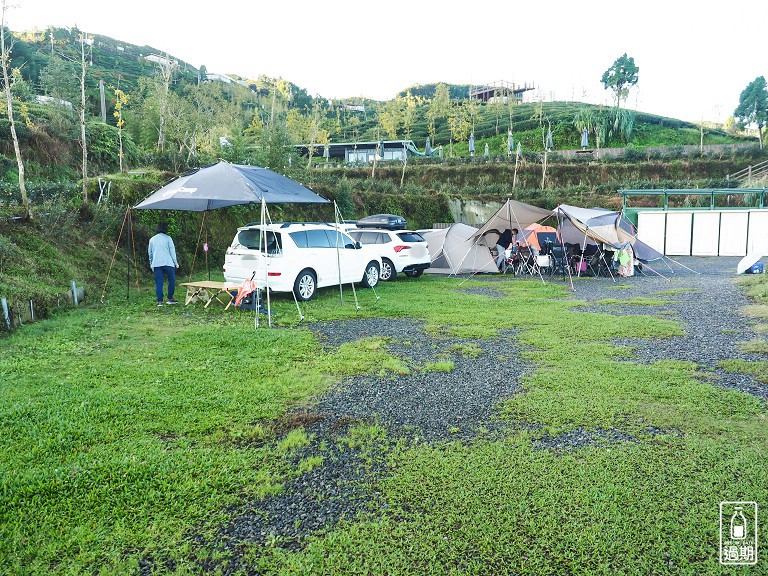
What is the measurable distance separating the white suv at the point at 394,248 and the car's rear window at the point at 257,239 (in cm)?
382

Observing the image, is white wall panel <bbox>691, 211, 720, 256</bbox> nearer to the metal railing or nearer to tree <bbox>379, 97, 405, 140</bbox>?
the metal railing

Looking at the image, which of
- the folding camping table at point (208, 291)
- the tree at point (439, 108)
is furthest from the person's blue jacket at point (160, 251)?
the tree at point (439, 108)

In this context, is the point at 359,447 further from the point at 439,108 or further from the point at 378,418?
the point at 439,108

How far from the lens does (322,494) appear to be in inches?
134

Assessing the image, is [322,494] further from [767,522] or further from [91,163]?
[91,163]

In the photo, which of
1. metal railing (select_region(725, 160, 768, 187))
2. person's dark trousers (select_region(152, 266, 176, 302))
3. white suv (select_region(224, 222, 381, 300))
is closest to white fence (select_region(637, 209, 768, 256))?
metal railing (select_region(725, 160, 768, 187))

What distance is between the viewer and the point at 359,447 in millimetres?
4082

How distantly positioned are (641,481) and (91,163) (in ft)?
63.3

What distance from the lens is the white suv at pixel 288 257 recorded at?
32.9 feet

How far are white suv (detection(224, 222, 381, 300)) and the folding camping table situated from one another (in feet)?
1.22

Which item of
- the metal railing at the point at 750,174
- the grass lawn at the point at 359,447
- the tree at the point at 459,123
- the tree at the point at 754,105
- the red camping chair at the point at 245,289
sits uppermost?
the tree at the point at 754,105

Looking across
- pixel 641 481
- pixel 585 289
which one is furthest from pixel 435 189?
pixel 641 481

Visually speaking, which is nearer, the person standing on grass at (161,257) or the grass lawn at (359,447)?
the grass lawn at (359,447)

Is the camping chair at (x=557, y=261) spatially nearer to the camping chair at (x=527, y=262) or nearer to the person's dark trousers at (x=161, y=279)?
the camping chair at (x=527, y=262)
